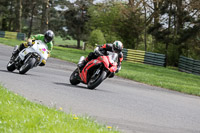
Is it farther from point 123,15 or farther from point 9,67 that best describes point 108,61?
point 123,15

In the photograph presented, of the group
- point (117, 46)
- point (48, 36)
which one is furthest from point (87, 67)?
point (48, 36)

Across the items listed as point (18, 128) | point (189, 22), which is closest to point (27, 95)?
→ point (18, 128)

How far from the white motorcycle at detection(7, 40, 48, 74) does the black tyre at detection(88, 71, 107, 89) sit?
6.59 ft

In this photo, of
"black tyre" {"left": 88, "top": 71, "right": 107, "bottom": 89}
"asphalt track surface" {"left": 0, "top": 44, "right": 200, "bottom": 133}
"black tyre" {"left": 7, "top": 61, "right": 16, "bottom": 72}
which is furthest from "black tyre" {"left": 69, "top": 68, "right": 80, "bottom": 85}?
"black tyre" {"left": 7, "top": 61, "right": 16, "bottom": 72}

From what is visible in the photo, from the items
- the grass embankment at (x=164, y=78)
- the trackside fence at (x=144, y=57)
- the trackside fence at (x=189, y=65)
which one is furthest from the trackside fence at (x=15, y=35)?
the grass embankment at (x=164, y=78)

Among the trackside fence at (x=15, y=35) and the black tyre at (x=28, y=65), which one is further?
the trackside fence at (x=15, y=35)

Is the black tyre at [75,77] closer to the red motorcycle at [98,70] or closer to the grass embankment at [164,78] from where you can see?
the red motorcycle at [98,70]

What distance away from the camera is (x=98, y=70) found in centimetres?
1170

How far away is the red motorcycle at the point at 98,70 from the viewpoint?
11539 mm

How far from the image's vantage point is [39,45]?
13.1m

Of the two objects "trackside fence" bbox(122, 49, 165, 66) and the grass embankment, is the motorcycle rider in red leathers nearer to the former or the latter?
the grass embankment

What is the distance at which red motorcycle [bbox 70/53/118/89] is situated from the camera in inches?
454

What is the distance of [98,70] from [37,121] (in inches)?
224

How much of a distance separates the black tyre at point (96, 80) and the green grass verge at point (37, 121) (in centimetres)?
414
